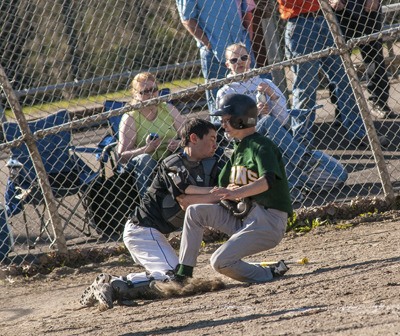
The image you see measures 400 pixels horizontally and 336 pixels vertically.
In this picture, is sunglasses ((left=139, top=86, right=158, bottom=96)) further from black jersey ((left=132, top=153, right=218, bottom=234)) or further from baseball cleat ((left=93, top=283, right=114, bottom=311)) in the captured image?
baseball cleat ((left=93, top=283, right=114, bottom=311))

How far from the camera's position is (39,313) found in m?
6.74

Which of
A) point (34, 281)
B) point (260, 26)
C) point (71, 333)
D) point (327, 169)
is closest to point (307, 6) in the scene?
point (260, 26)

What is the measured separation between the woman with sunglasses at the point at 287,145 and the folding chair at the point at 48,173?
143 centimetres

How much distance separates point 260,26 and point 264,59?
0.36m

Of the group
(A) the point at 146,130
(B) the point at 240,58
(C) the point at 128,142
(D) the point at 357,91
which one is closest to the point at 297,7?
(B) the point at 240,58

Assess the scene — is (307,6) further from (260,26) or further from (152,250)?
(152,250)

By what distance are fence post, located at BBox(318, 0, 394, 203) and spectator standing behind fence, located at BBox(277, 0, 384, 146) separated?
56.0 inches

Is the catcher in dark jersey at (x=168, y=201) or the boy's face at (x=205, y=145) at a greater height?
the boy's face at (x=205, y=145)

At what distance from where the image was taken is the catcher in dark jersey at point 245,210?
6473 mm

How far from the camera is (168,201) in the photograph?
6.95 m

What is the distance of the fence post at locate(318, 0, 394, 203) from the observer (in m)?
7.96

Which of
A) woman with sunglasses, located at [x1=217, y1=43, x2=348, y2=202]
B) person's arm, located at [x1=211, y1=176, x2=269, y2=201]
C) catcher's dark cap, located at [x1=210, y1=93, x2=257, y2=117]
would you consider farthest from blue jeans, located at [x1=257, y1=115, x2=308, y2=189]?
person's arm, located at [x1=211, y1=176, x2=269, y2=201]

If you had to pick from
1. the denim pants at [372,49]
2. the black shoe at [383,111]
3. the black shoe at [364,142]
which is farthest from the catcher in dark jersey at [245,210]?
A: the black shoe at [383,111]

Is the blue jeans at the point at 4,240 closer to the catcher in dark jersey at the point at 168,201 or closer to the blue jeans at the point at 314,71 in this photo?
the catcher in dark jersey at the point at 168,201
